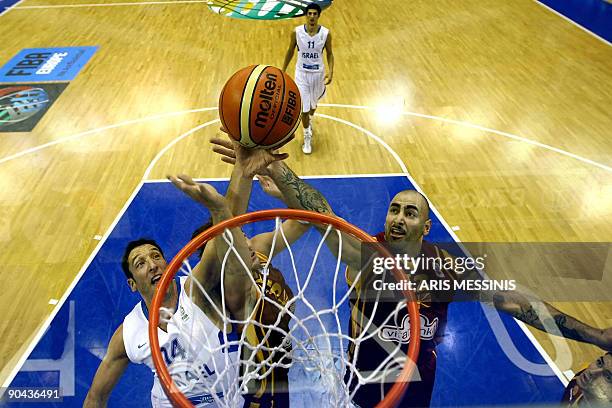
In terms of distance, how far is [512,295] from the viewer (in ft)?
11.4

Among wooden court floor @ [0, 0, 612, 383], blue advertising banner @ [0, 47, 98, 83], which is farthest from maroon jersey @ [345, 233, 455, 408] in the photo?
blue advertising banner @ [0, 47, 98, 83]

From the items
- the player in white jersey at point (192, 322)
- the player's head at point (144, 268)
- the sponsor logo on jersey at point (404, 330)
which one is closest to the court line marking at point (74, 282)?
the player in white jersey at point (192, 322)

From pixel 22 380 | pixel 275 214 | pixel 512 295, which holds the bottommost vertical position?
pixel 22 380

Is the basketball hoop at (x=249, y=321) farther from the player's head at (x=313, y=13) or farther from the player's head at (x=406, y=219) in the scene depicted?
the player's head at (x=313, y=13)

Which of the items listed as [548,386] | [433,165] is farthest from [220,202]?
[433,165]

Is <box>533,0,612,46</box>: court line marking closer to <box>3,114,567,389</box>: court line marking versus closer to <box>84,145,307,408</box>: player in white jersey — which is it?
<box>3,114,567,389</box>: court line marking

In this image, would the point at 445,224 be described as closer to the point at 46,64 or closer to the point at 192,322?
the point at 192,322

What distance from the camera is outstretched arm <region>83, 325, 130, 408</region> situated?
2883 millimetres

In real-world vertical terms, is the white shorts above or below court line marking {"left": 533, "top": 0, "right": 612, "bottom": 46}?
above

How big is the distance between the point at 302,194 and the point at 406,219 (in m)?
0.65

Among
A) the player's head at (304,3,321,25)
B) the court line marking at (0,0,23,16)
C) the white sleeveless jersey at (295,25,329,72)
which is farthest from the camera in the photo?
the court line marking at (0,0,23,16)

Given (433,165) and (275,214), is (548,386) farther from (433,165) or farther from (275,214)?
(433,165)

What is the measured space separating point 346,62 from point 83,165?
4720 millimetres

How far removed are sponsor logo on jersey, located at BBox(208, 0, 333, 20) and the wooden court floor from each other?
17.4 inches
